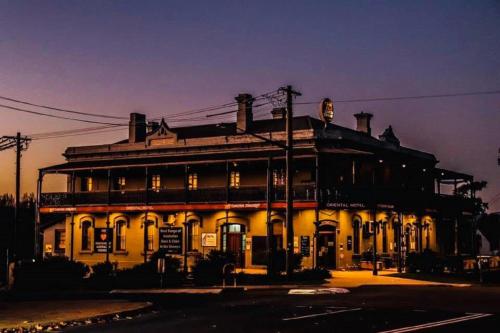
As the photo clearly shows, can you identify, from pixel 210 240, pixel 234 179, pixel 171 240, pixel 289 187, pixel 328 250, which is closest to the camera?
pixel 289 187

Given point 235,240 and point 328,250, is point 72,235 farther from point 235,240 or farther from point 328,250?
point 328,250

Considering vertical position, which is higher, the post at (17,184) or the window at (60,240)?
the post at (17,184)

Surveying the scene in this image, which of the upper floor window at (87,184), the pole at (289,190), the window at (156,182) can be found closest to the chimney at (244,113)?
the window at (156,182)

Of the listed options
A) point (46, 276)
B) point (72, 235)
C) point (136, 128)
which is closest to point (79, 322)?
point (46, 276)

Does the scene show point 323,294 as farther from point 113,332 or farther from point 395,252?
point 395,252

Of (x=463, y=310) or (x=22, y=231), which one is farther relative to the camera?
(x=22, y=231)

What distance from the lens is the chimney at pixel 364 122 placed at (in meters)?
50.8

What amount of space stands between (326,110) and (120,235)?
16.2 m

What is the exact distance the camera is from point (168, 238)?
121 feet

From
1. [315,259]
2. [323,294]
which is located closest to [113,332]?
[323,294]

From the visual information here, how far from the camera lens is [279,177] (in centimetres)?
4328

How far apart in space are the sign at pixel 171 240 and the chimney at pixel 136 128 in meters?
15.8

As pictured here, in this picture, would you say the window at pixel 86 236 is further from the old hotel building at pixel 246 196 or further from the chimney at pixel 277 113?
the chimney at pixel 277 113

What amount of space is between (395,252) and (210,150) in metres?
13.2
